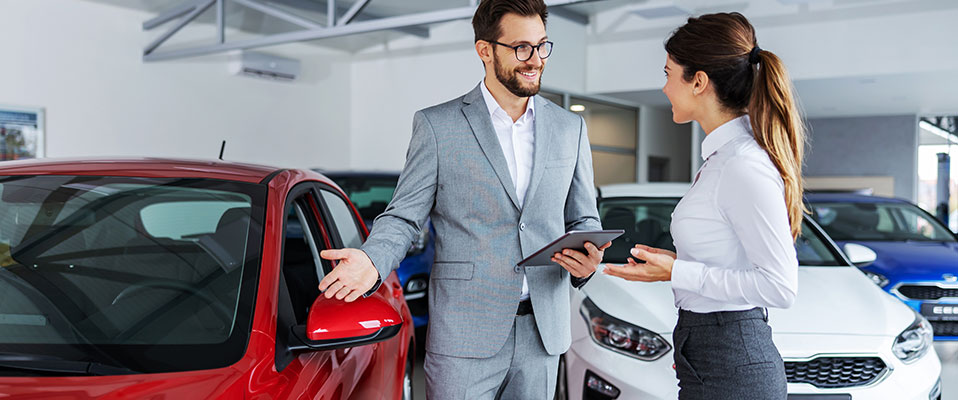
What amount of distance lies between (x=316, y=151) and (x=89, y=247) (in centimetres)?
804

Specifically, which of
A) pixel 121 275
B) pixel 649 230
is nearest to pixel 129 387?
pixel 121 275

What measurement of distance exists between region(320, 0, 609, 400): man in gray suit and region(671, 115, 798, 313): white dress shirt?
0.23 metres

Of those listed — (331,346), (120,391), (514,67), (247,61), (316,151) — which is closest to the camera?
(120,391)

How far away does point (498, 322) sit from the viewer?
159cm

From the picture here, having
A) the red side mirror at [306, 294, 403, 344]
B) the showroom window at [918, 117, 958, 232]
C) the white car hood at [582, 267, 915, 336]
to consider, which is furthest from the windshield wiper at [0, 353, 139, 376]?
the showroom window at [918, 117, 958, 232]

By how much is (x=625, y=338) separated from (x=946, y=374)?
2.44m

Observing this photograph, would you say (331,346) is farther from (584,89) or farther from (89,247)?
(584,89)

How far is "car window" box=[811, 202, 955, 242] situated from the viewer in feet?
17.6

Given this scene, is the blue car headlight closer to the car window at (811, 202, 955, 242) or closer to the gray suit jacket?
the car window at (811, 202, 955, 242)

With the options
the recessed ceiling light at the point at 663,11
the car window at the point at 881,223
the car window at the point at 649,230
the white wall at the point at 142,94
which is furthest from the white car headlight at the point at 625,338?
the recessed ceiling light at the point at 663,11

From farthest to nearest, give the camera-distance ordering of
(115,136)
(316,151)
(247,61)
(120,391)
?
(316,151), (247,61), (115,136), (120,391)

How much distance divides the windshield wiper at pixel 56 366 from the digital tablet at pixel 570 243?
0.73 metres

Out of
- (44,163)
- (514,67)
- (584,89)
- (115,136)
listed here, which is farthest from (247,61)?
(514,67)

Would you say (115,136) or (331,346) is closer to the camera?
(331,346)
